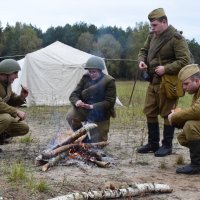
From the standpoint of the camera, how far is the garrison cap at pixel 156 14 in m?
6.25

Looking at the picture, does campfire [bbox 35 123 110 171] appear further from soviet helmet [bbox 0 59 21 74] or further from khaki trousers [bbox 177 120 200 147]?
soviet helmet [bbox 0 59 21 74]

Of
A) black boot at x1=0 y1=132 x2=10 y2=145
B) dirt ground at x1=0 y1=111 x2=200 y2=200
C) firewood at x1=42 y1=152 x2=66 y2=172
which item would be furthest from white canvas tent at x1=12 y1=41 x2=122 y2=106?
firewood at x1=42 y1=152 x2=66 y2=172

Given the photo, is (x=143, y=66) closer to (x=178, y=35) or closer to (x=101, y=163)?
(x=178, y=35)

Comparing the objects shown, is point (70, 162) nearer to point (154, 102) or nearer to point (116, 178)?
point (116, 178)

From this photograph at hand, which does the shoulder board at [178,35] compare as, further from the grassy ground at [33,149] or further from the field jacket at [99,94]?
the grassy ground at [33,149]

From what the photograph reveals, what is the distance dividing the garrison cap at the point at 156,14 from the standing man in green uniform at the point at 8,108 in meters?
1.93

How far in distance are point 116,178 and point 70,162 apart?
0.77 metres

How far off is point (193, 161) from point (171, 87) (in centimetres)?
120

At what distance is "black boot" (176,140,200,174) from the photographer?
529 cm

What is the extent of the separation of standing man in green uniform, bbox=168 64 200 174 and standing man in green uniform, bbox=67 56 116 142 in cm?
153

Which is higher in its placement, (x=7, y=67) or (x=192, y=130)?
(x=7, y=67)

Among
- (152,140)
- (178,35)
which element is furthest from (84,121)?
(178,35)

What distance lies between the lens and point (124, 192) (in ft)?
14.1

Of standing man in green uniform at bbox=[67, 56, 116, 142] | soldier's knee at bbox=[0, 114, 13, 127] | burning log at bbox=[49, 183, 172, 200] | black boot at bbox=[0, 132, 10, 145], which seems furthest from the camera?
standing man in green uniform at bbox=[67, 56, 116, 142]
